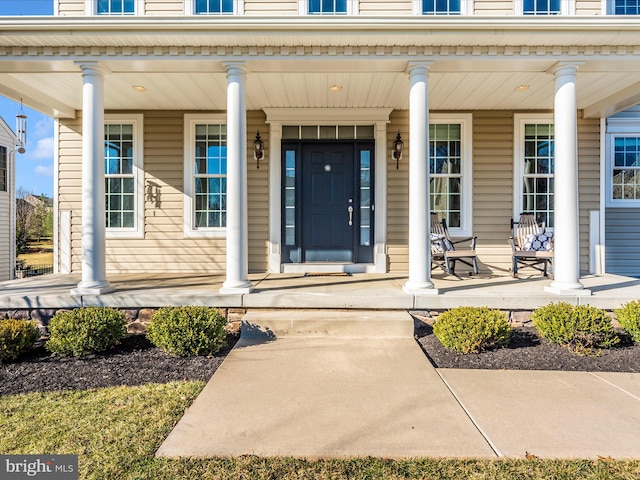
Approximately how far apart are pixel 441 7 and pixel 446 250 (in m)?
3.58

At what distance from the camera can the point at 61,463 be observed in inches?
75.7

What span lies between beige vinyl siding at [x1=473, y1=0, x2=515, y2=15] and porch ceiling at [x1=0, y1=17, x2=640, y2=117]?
1560 mm

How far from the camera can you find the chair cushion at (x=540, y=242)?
17.9ft

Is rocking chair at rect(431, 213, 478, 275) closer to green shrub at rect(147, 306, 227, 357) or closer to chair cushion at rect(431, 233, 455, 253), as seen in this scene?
chair cushion at rect(431, 233, 455, 253)

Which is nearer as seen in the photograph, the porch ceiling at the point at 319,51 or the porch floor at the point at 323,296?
the porch ceiling at the point at 319,51

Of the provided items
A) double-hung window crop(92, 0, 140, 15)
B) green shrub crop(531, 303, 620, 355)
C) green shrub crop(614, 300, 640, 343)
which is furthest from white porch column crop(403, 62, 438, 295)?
double-hung window crop(92, 0, 140, 15)

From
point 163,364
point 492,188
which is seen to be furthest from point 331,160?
point 163,364

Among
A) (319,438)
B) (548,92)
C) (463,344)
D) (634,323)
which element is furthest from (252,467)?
(548,92)

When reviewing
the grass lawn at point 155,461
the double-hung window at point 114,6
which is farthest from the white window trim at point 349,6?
the grass lawn at point 155,461

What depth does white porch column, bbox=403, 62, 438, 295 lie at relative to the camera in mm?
4148

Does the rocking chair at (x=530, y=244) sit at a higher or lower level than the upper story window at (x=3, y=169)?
lower

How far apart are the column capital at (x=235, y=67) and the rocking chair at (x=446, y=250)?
3.34 metres

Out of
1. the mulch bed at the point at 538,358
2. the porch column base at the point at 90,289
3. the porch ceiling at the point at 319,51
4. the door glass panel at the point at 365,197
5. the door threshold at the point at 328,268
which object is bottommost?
the mulch bed at the point at 538,358

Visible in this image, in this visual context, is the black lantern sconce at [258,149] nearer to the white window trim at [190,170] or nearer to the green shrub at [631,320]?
the white window trim at [190,170]
